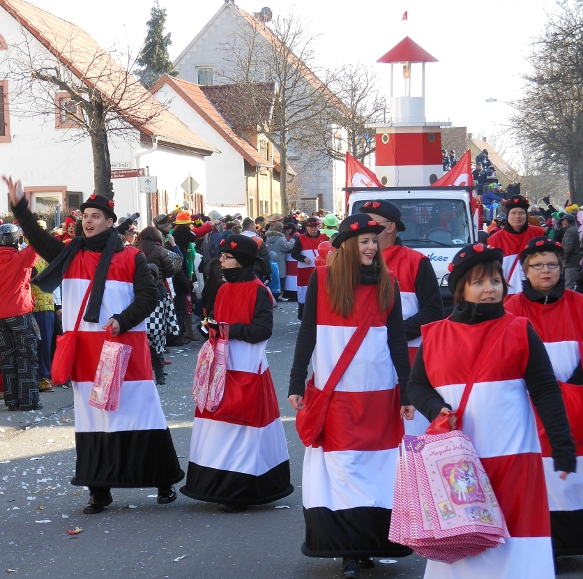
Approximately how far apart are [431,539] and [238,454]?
124 inches

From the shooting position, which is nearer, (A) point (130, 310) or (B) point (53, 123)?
(A) point (130, 310)

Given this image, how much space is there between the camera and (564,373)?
5586mm

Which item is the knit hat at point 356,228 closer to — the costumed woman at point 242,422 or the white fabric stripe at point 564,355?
the white fabric stripe at point 564,355

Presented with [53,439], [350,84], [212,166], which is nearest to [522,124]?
[350,84]

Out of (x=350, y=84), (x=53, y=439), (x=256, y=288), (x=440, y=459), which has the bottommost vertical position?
(x=53, y=439)

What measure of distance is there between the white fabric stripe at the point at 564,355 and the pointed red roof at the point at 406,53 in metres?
19.5

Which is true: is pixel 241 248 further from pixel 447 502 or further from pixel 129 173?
pixel 129 173

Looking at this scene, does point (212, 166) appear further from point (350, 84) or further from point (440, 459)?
point (440, 459)

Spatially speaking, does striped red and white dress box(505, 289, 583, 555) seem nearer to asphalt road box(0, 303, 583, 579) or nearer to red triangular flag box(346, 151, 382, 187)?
asphalt road box(0, 303, 583, 579)

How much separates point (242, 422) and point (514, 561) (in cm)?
321

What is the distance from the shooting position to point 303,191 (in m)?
70.2

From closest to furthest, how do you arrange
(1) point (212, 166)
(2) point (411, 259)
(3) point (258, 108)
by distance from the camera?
(2) point (411, 259) → (3) point (258, 108) → (1) point (212, 166)

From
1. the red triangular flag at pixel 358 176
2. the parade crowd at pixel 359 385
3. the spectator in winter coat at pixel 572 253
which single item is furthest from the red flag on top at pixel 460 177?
the parade crowd at pixel 359 385

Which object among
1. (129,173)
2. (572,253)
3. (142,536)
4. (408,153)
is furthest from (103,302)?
(408,153)
